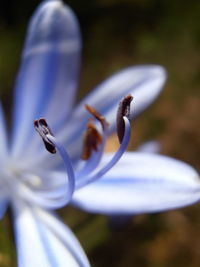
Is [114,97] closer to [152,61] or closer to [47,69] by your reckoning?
[47,69]

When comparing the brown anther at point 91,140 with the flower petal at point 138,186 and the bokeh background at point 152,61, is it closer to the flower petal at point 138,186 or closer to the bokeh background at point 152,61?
the flower petal at point 138,186

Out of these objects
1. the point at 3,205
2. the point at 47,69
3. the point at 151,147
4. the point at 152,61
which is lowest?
the point at 152,61

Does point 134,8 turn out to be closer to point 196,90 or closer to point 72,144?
point 196,90

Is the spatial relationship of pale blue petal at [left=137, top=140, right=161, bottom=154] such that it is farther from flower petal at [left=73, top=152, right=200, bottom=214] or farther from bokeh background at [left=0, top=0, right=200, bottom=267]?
bokeh background at [left=0, top=0, right=200, bottom=267]

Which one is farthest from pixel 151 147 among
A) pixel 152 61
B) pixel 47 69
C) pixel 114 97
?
pixel 152 61

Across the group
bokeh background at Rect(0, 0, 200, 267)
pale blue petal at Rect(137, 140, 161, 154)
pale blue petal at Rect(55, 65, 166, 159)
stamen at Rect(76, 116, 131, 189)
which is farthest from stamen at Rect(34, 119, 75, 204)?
bokeh background at Rect(0, 0, 200, 267)
